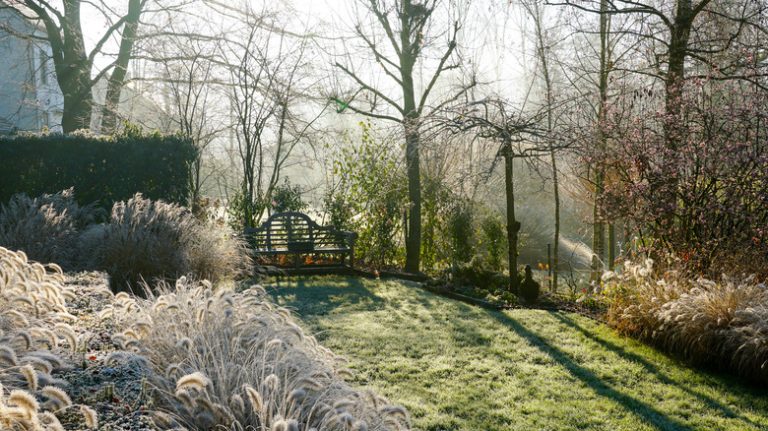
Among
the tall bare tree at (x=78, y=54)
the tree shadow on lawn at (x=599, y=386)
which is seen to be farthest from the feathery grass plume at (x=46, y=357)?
the tall bare tree at (x=78, y=54)

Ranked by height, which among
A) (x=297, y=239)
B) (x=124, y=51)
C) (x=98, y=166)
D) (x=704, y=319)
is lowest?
(x=704, y=319)

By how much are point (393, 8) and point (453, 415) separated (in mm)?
8700

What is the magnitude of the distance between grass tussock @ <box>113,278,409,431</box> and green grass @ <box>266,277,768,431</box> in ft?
3.72

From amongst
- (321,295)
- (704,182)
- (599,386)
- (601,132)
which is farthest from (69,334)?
(601,132)

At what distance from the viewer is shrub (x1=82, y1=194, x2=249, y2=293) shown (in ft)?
22.5

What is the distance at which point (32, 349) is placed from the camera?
2809 millimetres

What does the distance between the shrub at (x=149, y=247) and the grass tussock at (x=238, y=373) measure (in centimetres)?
296

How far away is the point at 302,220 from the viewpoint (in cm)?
1096

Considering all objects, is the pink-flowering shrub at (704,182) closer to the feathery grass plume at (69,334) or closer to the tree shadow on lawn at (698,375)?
the tree shadow on lawn at (698,375)

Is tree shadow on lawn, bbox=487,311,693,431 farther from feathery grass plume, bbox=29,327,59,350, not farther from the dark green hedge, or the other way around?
the dark green hedge

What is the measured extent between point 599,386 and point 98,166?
8033mm

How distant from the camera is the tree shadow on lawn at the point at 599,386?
165 inches

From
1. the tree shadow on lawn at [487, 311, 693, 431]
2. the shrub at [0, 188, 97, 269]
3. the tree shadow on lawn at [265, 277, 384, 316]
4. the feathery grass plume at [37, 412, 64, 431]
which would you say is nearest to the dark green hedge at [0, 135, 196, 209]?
the shrub at [0, 188, 97, 269]

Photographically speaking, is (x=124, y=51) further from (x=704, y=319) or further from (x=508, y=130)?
(x=704, y=319)
